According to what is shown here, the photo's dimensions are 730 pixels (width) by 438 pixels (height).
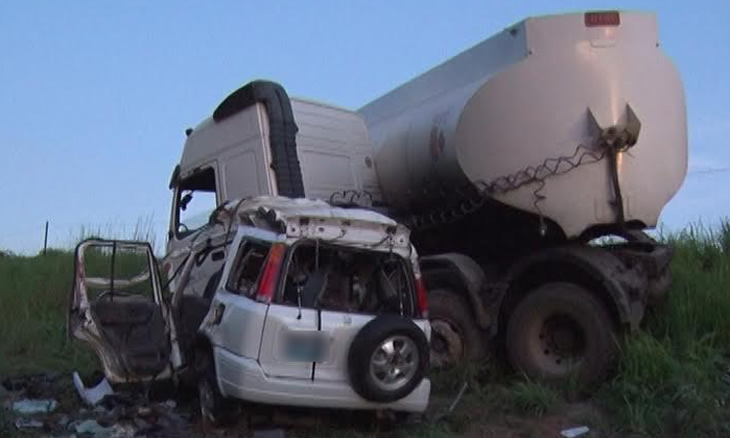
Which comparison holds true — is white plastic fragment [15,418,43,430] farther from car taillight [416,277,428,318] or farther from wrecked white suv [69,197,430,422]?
car taillight [416,277,428,318]

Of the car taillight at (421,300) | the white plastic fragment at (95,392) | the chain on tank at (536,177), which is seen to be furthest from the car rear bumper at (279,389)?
the chain on tank at (536,177)

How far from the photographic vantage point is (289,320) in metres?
7.36

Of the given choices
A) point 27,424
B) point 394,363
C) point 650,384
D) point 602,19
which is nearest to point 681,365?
point 650,384

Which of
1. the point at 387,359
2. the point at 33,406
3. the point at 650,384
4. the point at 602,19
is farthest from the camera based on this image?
the point at 602,19

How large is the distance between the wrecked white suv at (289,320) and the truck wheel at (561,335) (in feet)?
5.87

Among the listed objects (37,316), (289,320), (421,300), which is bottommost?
(289,320)

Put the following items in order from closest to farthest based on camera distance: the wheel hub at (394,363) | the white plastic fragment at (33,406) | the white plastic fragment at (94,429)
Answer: the wheel hub at (394,363) < the white plastic fragment at (94,429) < the white plastic fragment at (33,406)

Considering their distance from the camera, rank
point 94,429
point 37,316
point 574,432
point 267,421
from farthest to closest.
Answer: point 37,316
point 574,432
point 267,421
point 94,429

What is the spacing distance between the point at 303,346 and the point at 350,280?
941mm

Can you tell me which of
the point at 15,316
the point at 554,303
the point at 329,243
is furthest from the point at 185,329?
the point at 15,316

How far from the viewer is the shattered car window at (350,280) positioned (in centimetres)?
775

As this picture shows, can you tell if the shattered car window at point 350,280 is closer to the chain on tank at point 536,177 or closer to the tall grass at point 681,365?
the chain on tank at point 536,177

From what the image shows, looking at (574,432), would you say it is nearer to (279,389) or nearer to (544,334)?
(544,334)

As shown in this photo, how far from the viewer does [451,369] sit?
31.9ft
